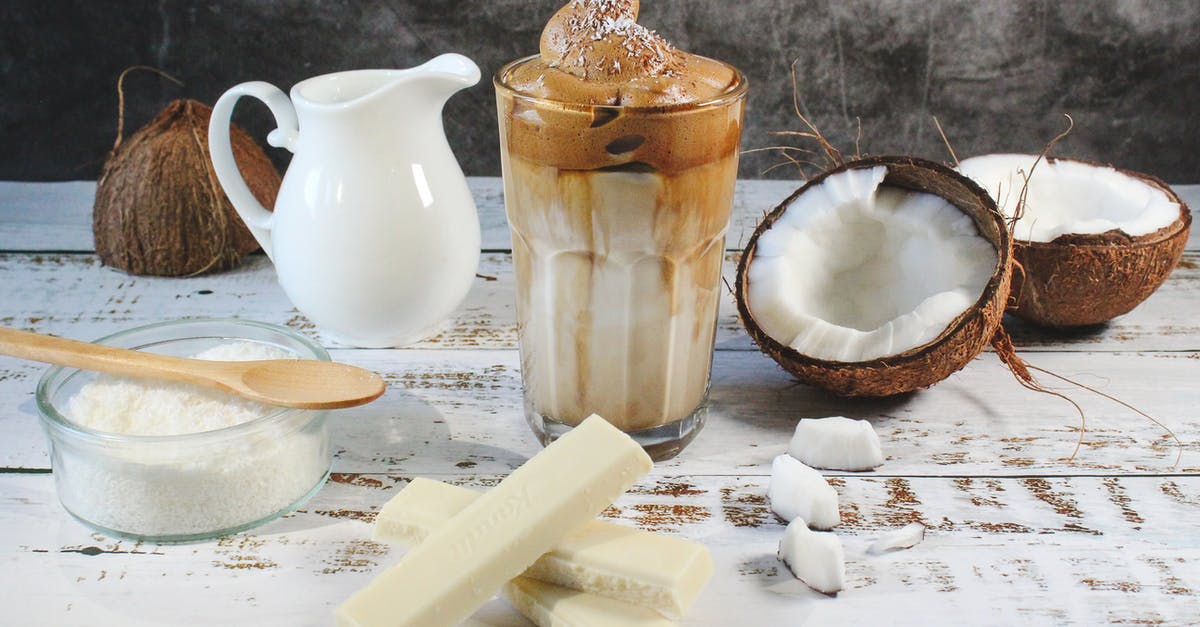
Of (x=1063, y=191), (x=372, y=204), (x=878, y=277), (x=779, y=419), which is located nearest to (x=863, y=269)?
(x=878, y=277)

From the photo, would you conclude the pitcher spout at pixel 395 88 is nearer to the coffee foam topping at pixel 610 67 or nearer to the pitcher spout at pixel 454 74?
the pitcher spout at pixel 454 74

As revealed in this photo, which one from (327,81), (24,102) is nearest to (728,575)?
(327,81)

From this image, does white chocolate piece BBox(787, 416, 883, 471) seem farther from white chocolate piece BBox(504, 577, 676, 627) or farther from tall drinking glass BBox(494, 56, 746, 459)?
white chocolate piece BBox(504, 577, 676, 627)

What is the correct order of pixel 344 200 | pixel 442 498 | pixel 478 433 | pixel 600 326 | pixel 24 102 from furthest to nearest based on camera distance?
pixel 24 102 < pixel 344 200 < pixel 478 433 < pixel 600 326 < pixel 442 498

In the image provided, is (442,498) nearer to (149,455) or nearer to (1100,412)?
(149,455)

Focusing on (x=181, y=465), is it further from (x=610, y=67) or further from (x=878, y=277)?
(x=878, y=277)

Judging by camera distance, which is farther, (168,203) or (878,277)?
(168,203)

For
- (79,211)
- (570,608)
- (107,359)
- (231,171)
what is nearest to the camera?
(570,608)
